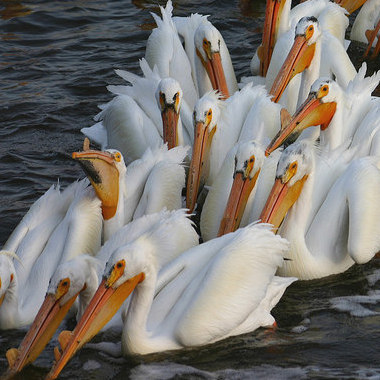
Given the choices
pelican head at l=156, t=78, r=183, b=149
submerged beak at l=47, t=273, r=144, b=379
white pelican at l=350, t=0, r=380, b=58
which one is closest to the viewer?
submerged beak at l=47, t=273, r=144, b=379

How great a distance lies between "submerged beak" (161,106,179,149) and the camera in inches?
246

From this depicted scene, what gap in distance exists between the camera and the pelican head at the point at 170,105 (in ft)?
20.3

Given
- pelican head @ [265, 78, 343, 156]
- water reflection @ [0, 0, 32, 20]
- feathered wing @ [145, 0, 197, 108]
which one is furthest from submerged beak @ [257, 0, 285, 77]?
water reflection @ [0, 0, 32, 20]

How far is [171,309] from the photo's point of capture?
491 centimetres

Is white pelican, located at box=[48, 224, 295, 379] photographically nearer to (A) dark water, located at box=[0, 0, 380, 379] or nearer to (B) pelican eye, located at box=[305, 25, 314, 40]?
(A) dark water, located at box=[0, 0, 380, 379]

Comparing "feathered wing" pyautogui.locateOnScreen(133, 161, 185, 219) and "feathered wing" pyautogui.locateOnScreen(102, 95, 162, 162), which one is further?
"feathered wing" pyautogui.locateOnScreen(102, 95, 162, 162)

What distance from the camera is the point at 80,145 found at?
7.30 m

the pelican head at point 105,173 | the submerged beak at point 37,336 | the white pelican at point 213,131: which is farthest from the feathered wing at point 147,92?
the submerged beak at point 37,336

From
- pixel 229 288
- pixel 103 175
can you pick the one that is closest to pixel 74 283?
pixel 229 288

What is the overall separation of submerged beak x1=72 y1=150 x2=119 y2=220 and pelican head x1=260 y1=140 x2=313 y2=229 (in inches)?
32.6

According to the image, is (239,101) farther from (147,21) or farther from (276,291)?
(147,21)

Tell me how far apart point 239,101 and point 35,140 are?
176cm

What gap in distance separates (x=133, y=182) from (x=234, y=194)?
2.12 ft

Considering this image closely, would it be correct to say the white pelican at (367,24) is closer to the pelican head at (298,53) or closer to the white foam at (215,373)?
the pelican head at (298,53)
